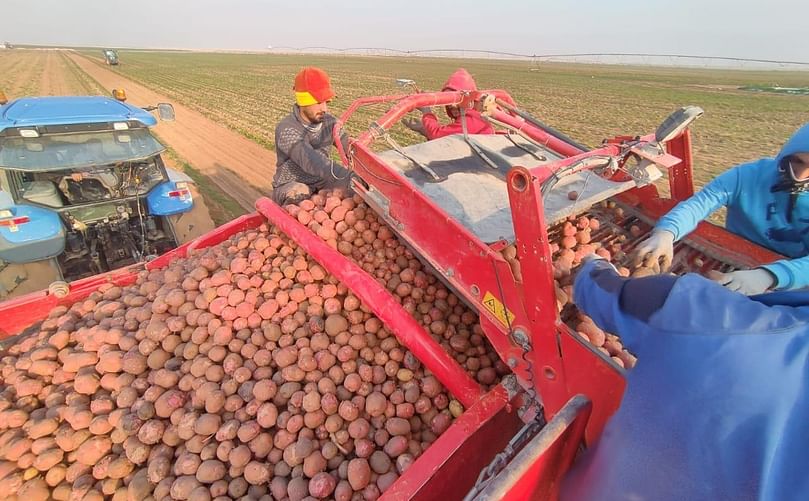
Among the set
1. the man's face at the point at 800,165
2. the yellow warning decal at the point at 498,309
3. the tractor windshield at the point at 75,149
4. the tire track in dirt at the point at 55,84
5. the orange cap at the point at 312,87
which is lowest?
the tire track in dirt at the point at 55,84

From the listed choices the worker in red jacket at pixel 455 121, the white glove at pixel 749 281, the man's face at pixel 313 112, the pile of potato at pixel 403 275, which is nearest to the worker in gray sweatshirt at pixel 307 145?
the man's face at pixel 313 112

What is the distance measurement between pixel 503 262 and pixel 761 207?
178 centimetres

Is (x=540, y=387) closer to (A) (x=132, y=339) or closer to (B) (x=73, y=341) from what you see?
(A) (x=132, y=339)

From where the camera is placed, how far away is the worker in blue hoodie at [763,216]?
6.08 ft

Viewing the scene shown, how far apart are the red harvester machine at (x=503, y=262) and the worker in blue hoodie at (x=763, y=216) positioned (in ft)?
0.45

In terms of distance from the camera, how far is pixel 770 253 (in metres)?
2.45

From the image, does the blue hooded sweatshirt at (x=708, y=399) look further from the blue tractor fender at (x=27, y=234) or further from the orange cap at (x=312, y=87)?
the blue tractor fender at (x=27, y=234)

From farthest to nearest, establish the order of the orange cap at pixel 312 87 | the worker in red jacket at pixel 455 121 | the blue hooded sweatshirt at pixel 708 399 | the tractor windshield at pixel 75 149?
the worker in red jacket at pixel 455 121, the tractor windshield at pixel 75 149, the orange cap at pixel 312 87, the blue hooded sweatshirt at pixel 708 399

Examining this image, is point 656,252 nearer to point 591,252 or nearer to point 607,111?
point 591,252

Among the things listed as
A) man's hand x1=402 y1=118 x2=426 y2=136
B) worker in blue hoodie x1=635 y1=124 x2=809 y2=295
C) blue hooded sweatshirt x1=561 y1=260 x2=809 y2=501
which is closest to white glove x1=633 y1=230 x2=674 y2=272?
worker in blue hoodie x1=635 y1=124 x2=809 y2=295

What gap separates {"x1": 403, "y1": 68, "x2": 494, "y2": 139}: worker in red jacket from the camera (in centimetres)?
414

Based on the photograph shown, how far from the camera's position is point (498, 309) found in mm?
1884

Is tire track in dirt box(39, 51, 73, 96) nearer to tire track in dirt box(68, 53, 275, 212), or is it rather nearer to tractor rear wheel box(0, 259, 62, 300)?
tire track in dirt box(68, 53, 275, 212)

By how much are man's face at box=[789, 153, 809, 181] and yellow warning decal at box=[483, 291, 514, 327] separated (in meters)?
1.65
